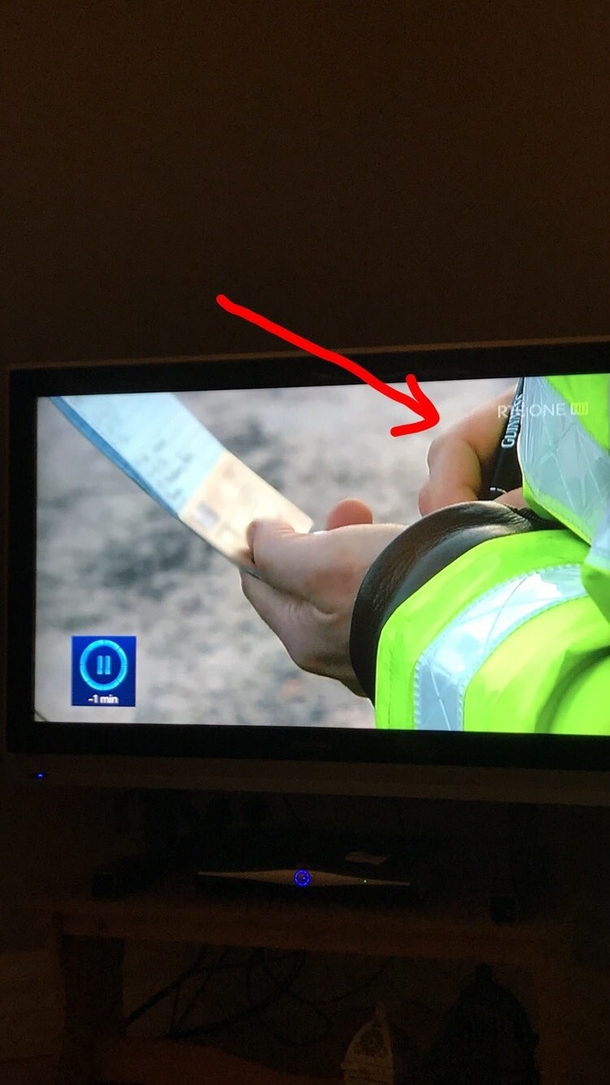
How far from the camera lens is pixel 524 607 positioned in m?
1.47

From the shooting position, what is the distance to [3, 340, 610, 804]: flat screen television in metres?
1.54

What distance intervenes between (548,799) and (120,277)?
3.95ft

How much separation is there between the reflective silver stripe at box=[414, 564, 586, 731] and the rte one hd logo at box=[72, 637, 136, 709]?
17.9 inches

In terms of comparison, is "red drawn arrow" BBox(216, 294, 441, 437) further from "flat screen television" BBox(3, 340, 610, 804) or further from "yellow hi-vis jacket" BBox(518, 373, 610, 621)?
"yellow hi-vis jacket" BBox(518, 373, 610, 621)

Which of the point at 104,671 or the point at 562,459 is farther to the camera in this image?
the point at 104,671

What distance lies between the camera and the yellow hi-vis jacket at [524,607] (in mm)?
1448

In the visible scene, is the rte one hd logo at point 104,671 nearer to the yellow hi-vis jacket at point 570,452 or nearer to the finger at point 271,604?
the finger at point 271,604

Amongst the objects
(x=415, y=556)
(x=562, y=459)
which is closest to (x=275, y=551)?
(x=415, y=556)

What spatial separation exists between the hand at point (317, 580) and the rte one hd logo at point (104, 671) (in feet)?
0.72

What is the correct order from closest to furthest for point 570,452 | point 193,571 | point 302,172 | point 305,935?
point 305,935, point 570,452, point 193,571, point 302,172

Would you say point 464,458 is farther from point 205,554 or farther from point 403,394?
point 205,554

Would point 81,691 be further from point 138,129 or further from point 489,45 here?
point 489,45

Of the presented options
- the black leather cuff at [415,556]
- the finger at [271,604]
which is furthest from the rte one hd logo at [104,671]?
the black leather cuff at [415,556]

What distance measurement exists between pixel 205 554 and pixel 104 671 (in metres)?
0.25
